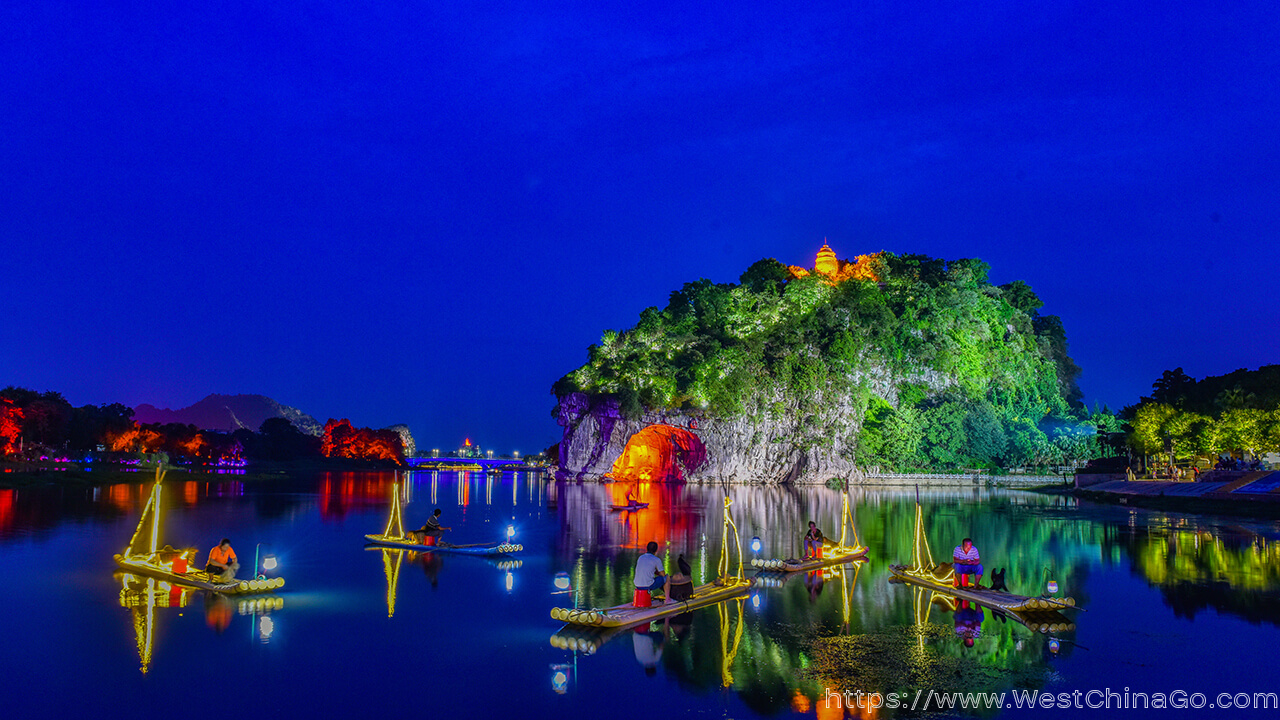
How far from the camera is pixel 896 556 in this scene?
75.8 feet

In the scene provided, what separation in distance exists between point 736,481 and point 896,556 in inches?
2077

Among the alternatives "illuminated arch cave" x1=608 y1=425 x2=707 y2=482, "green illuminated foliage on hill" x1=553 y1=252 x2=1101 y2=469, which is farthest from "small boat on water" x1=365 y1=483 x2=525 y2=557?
"illuminated arch cave" x1=608 y1=425 x2=707 y2=482

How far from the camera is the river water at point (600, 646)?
33.0ft

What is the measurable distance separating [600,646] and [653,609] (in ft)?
5.94

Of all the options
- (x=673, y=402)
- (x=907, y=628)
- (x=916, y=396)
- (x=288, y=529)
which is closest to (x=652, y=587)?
(x=907, y=628)

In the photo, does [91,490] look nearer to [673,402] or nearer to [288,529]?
[288,529]

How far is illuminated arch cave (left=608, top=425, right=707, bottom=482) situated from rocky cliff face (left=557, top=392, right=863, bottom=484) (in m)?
0.64

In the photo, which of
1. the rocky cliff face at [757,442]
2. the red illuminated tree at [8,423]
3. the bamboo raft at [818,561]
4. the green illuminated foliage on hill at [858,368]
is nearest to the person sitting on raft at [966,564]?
the bamboo raft at [818,561]

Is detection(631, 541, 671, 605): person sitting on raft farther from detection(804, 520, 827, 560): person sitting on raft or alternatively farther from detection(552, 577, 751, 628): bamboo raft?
detection(804, 520, 827, 560): person sitting on raft

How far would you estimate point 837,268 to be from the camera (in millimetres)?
96688

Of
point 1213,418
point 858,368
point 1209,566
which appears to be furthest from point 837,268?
point 1209,566

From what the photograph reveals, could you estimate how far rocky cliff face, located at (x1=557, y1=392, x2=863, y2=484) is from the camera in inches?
2945

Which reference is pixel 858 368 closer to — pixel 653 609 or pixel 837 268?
pixel 837 268

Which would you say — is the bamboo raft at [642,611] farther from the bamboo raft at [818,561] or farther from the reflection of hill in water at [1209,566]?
the reflection of hill in water at [1209,566]
